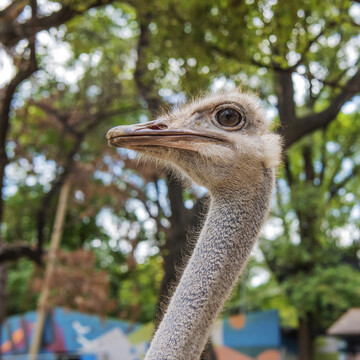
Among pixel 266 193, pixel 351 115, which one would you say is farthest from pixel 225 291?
pixel 351 115

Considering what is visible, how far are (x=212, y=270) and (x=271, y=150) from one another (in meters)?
0.61

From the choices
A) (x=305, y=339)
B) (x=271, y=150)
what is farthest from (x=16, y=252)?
(x=271, y=150)

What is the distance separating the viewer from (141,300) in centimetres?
2050

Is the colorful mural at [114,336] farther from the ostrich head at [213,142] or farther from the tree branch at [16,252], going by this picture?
the ostrich head at [213,142]

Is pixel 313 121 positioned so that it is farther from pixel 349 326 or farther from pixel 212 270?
pixel 349 326

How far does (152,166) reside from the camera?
702 cm

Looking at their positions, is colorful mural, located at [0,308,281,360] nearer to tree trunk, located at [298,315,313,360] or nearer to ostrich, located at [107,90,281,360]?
tree trunk, located at [298,315,313,360]

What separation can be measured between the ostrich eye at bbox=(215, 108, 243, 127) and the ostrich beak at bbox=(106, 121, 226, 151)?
82 mm

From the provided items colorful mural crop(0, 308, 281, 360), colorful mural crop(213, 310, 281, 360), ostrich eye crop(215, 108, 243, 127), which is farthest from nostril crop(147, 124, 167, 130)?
colorful mural crop(213, 310, 281, 360)

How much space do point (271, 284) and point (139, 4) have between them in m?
12.2

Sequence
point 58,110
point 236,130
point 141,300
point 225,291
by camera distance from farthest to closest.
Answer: point 141,300 → point 58,110 → point 236,130 → point 225,291

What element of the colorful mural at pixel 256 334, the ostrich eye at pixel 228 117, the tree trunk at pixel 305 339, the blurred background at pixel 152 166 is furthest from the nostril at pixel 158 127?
the colorful mural at pixel 256 334

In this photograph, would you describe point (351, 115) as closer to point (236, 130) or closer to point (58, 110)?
point (58, 110)

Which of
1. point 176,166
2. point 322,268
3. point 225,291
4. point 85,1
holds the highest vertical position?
point 85,1
